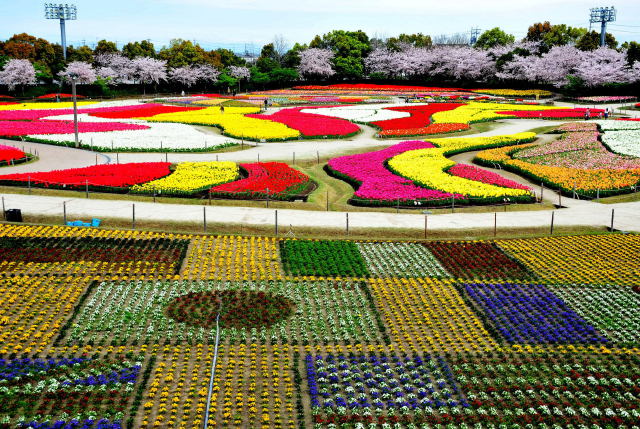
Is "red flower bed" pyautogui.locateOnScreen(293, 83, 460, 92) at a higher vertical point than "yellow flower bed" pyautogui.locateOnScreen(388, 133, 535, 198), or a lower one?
higher

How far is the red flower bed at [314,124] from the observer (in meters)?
58.7

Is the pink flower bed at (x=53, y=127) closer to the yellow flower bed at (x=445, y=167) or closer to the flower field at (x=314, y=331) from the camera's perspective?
the yellow flower bed at (x=445, y=167)

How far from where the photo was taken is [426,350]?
18.2 m

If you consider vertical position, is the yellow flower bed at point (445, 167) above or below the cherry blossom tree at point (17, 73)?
below

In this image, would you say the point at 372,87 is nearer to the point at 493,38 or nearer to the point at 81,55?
the point at 493,38

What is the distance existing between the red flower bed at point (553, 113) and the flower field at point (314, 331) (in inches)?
1815

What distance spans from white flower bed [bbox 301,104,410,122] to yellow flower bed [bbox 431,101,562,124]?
5.38 meters

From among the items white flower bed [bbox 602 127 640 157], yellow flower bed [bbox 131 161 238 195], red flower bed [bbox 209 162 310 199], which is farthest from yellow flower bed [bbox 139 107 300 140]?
white flower bed [bbox 602 127 640 157]

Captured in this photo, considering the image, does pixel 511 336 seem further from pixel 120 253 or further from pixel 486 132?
pixel 486 132

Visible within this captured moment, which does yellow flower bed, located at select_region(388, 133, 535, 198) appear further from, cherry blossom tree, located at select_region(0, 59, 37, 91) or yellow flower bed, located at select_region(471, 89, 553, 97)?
cherry blossom tree, located at select_region(0, 59, 37, 91)

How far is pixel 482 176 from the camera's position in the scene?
126 feet

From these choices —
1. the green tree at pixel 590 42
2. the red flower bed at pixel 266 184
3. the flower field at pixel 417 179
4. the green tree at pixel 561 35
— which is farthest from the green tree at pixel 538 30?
the red flower bed at pixel 266 184

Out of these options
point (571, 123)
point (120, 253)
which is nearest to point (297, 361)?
point (120, 253)

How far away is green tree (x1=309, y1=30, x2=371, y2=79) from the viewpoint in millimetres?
127938
